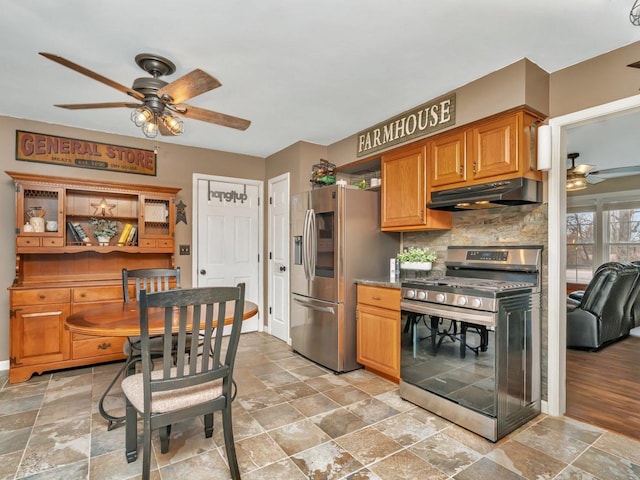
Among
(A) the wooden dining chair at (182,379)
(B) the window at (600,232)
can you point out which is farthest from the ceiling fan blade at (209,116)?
(B) the window at (600,232)

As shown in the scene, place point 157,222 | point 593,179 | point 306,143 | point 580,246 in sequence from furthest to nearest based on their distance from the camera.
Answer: point 580,246
point 593,179
point 306,143
point 157,222

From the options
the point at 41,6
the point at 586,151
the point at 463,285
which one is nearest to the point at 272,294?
the point at 463,285

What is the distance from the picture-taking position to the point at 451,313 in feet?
7.98

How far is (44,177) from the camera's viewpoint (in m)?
3.29

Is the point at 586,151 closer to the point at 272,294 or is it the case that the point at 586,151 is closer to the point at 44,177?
the point at 272,294

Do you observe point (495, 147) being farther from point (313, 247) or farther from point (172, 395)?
point (172, 395)

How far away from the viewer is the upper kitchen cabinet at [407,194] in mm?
3088

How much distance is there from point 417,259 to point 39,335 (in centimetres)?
→ 360

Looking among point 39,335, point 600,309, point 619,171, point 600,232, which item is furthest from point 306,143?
point 600,232

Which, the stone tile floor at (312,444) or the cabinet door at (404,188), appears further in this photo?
the cabinet door at (404,188)

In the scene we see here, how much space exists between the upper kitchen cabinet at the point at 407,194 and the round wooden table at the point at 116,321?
1.66m

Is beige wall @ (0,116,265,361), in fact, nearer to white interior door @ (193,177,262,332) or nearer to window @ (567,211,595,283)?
white interior door @ (193,177,262,332)

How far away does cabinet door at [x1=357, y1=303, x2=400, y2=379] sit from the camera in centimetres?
301

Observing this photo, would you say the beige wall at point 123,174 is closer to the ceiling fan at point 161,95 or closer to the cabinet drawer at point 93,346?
the cabinet drawer at point 93,346
